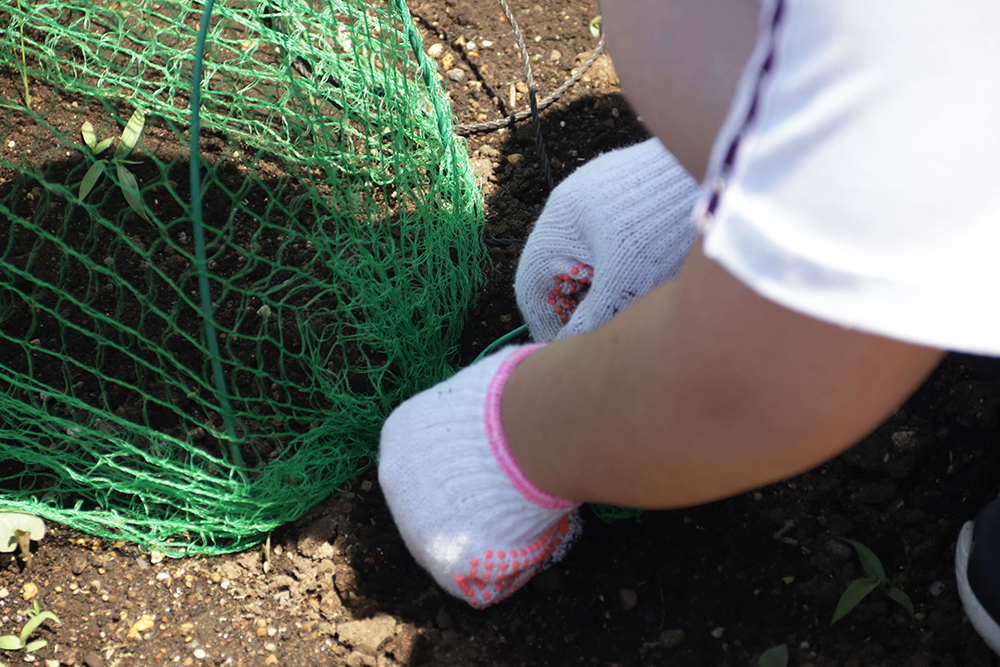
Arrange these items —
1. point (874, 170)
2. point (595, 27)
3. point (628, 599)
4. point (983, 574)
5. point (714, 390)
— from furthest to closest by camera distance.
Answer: point (595, 27), point (628, 599), point (983, 574), point (714, 390), point (874, 170)

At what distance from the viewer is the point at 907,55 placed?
411 millimetres

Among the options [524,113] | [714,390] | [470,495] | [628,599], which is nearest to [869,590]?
[628,599]

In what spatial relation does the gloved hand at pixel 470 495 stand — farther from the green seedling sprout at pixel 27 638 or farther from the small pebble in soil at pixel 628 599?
the green seedling sprout at pixel 27 638

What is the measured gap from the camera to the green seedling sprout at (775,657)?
0.98 metres

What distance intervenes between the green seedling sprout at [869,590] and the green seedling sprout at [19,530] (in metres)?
1.02

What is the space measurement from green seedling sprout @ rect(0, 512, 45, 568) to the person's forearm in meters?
0.79

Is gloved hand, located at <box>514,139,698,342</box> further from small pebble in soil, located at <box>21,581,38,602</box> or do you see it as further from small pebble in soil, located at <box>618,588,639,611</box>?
small pebble in soil, located at <box>21,581,38,602</box>

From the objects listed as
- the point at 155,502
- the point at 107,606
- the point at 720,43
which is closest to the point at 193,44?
the point at 155,502

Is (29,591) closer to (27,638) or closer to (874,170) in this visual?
(27,638)

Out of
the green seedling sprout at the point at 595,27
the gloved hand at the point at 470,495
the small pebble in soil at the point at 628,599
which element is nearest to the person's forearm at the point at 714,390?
the gloved hand at the point at 470,495

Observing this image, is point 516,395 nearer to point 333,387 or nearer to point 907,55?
point 333,387

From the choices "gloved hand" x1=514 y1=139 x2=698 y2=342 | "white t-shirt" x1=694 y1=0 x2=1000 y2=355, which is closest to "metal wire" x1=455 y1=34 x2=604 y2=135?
"gloved hand" x1=514 y1=139 x2=698 y2=342

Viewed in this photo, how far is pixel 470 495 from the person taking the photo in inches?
37.2

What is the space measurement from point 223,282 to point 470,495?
46 centimetres
